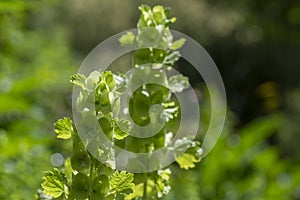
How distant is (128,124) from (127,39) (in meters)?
0.16

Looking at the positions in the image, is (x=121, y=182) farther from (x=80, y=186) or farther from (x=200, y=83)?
(x=200, y=83)

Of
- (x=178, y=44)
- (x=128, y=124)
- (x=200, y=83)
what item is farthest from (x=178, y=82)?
(x=200, y=83)

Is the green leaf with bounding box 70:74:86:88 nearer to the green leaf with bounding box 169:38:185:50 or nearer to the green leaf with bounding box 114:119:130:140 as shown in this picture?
the green leaf with bounding box 114:119:130:140

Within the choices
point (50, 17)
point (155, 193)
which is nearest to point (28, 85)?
point (155, 193)

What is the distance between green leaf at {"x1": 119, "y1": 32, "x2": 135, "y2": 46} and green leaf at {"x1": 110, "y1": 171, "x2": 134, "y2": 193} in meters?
0.19

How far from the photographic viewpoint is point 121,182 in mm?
645

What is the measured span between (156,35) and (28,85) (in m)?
1.65

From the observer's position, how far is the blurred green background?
1903mm

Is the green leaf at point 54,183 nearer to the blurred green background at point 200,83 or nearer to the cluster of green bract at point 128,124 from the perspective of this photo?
the cluster of green bract at point 128,124

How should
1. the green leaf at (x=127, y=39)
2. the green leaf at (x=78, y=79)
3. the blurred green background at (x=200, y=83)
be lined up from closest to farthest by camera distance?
1. the green leaf at (x=78, y=79)
2. the green leaf at (x=127, y=39)
3. the blurred green background at (x=200, y=83)

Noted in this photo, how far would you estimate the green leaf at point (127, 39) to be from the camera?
0.79 metres

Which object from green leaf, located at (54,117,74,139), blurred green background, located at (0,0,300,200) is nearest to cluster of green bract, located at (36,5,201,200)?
green leaf, located at (54,117,74,139)

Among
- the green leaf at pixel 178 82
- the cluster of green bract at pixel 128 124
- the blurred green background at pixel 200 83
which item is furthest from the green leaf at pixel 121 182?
the blurred green background at pixel 200 83

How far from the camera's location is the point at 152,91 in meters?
0.79
